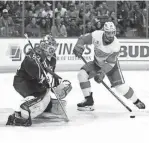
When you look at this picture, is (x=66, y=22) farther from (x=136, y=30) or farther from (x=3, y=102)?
(x=3, y=102)

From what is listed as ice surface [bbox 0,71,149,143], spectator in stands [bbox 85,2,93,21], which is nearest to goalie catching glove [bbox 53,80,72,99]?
ice surface [bbox 0,71,149,143]

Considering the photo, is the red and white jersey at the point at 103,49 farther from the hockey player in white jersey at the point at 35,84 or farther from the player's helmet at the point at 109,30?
the hockey player in white jersey at the point at 35,84

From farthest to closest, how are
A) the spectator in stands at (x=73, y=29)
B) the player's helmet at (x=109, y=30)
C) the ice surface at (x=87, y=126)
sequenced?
1. the spectator in stands at (x=73, y=29)
2. the player's helmet at (x=109, y=30)
3. the ice surface at (x=87, y=126)

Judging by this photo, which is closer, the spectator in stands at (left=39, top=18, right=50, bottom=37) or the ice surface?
the ice surface

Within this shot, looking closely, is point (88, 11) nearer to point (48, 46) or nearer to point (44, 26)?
point (44, 26)

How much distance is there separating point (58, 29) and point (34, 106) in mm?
5540

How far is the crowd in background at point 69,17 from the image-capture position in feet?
30.5

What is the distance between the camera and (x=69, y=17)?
9.82 m

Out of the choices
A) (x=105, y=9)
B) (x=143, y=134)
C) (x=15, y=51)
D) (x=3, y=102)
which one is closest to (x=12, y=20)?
(x=15, y=51)

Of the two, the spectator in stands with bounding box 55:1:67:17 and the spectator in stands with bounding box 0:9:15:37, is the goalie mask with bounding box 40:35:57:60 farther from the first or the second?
the spectator in stands with bounding box 55:1:67:17

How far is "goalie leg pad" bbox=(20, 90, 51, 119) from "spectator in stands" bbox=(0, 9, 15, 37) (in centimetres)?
495

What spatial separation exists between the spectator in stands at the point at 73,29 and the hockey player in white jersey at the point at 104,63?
14.7ft

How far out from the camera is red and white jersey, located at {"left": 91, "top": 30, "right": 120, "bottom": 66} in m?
4.84

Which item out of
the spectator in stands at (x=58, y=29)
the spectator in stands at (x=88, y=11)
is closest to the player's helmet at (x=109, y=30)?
the spectator in stands at (x=58, y=29)
